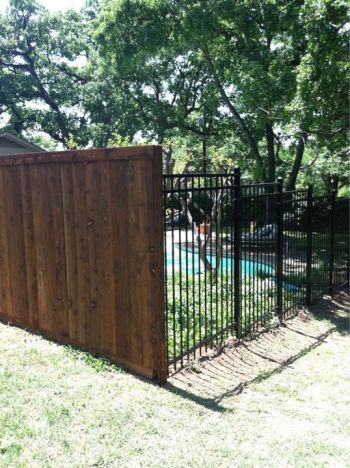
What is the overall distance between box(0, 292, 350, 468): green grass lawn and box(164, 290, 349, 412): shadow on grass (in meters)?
0.02

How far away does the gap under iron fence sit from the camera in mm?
4723

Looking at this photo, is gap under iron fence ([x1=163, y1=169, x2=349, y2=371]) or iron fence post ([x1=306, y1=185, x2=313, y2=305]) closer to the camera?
gap under iron fence ([x1=163, y1=169, x2=349, y2=371])

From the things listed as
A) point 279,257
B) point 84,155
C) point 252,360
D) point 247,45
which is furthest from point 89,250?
point 247,45

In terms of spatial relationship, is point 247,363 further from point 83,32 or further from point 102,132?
point 83,32

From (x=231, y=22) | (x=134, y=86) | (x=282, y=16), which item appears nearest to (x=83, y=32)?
(x=134, y=86)

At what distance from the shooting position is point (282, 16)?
11.0 meters

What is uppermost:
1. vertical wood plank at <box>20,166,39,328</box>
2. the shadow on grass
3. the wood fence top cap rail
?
the wood fence top cap rail

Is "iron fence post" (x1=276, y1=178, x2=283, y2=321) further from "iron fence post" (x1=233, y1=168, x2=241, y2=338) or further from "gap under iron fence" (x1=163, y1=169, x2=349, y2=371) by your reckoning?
"iron fence post" (x1=233, y1=168, x2=241, y2=338)

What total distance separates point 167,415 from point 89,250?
5.73 feet

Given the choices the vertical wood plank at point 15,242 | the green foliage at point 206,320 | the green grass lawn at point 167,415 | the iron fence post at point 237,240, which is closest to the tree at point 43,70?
the vertical wood plank at point 15,242

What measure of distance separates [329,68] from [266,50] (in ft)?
17.0

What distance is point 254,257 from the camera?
6.13 metres

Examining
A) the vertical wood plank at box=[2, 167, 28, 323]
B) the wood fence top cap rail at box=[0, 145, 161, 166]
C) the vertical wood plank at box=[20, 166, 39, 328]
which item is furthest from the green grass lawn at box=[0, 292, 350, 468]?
the wood fence top cap rail at box=[0, 145, 161, 166]

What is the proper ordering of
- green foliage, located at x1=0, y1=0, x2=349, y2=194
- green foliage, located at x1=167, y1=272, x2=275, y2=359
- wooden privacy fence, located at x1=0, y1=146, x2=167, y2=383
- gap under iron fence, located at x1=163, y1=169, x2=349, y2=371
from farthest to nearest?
1. green foliage, located at x1=0, y1=0, x2=349, y2=194
2. gap under iron fence, located at x1=163, y1=169, x2=349, y2=371
3. green foliage, located at x1=167, y1=272, x2=275, y2=359
4. wooden privacy fence, located at x1=0, y1=146, x2=167, y2=383
